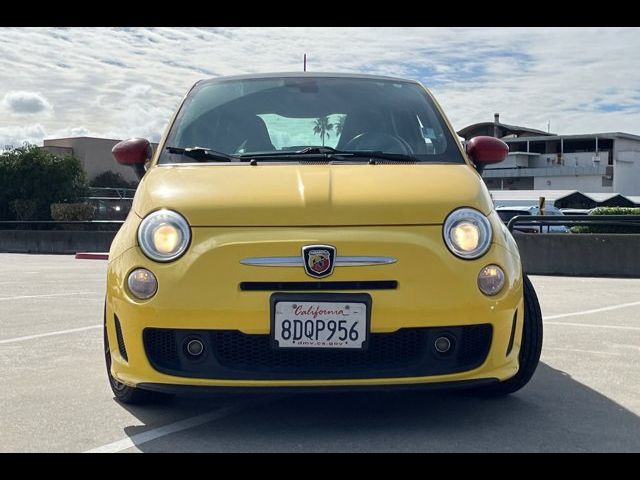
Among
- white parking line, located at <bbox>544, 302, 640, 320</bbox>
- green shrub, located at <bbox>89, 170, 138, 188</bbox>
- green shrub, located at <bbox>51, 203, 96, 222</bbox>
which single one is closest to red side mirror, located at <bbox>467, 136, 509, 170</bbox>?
white parking line, located at <bbox>544, 302, 640, 320</bbox>

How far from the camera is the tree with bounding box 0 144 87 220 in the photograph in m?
28.8

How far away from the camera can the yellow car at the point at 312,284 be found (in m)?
3.41

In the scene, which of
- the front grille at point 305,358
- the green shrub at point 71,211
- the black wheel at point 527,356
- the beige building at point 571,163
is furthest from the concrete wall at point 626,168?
the front grille at point 305,358

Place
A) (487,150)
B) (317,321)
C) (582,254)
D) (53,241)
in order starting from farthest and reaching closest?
(53,241) < (582,254) < (487,150) < (317,321)

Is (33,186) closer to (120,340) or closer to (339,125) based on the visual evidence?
(339,125)

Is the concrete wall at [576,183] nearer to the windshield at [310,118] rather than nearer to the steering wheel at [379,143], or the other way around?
the windshield at [310,118]

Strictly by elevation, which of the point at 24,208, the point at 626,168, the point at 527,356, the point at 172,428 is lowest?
the point at 24,208

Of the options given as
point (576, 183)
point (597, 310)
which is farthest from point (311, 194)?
point (576, 183)

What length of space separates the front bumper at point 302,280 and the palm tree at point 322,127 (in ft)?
4.11

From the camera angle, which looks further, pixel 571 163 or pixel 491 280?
pixel 571 163

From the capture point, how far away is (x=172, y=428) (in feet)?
→ 12.0

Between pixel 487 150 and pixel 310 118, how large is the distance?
3.19 ft

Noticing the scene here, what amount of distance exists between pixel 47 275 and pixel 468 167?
1077cm

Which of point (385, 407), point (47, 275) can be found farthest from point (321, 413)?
point (47, 275)
